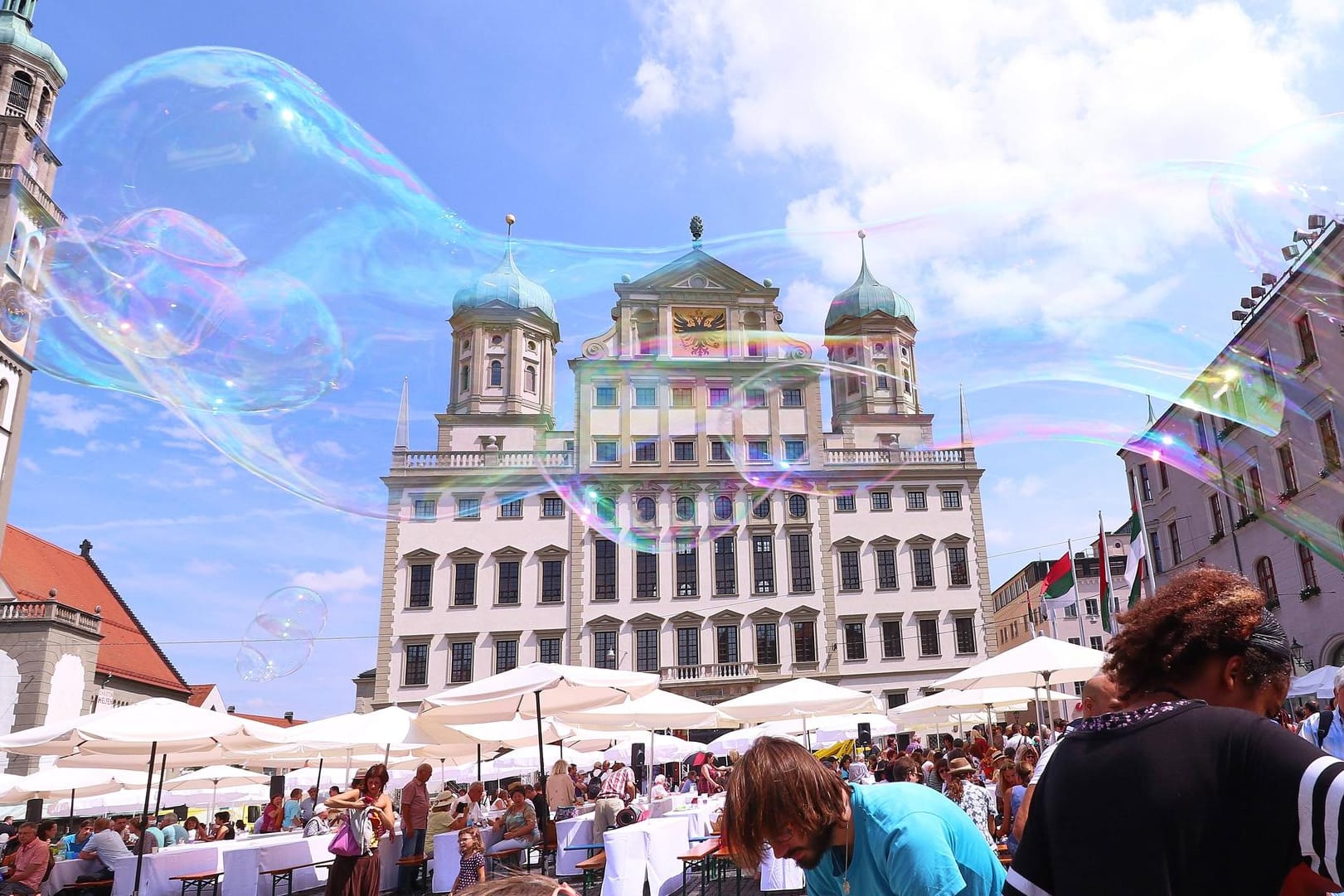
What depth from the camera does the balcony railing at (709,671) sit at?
39.8 m

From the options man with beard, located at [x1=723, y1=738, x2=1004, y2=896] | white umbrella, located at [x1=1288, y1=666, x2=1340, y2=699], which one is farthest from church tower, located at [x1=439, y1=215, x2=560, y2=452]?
man with beard, located at [x1=723, y1=738, x2=1004, y2=896]

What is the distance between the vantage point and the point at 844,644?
4150cm

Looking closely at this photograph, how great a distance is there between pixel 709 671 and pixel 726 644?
154 cm

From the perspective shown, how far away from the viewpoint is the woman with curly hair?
4.76ft

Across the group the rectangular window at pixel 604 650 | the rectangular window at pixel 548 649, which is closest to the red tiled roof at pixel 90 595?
the rectangular window at pixel 548 649

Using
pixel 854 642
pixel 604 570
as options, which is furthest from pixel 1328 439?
pixel 604 570

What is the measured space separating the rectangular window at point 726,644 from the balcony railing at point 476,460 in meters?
10.2

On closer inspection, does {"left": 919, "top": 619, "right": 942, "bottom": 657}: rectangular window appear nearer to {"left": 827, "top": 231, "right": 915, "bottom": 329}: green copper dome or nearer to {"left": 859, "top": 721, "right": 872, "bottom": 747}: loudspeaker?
{"left": 859, "top": 721, "right": 872, "bottom": 747}: loudspeaker

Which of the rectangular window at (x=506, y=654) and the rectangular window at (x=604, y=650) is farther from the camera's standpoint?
the rectangular window at (x=604, y=650)

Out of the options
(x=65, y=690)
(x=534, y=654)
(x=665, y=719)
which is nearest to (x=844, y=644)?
(x=534, y=654)

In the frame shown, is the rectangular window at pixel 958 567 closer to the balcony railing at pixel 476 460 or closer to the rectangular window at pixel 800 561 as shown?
the rectangular window at pixel 800 561

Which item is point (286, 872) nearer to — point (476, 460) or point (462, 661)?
point (462, 661)

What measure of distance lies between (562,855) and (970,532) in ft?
113

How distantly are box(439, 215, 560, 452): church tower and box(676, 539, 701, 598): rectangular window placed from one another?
9.01 meters
